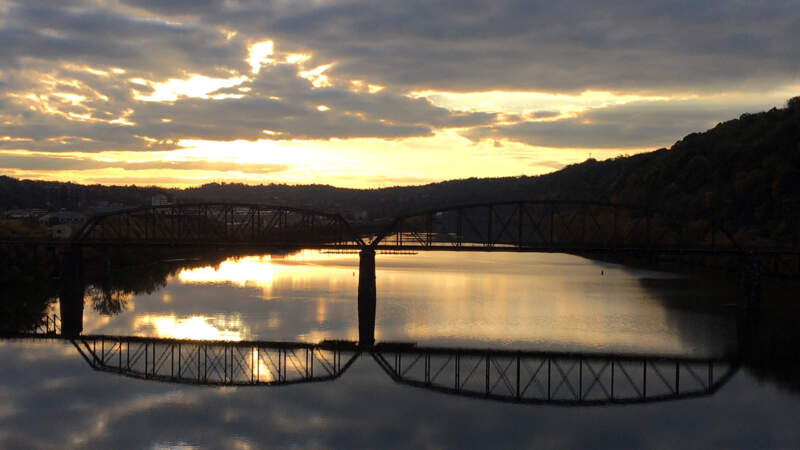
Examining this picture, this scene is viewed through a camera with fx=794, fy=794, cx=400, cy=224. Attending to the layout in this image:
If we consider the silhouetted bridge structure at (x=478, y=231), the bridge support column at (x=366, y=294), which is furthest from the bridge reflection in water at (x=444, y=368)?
the silhouetted bridge structure at (x=478, y=231)

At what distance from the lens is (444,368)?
3791 centimetres

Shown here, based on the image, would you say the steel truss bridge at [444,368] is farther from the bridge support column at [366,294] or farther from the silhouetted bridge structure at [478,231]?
the silhouetted bridge structure at [478,231]

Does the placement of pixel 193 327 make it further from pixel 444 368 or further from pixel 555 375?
pixel 555 375

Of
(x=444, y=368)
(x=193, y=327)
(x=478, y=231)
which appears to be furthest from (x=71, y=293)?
(x=478, y=231)

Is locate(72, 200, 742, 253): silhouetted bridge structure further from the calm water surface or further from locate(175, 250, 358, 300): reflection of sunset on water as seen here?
the calm water surface

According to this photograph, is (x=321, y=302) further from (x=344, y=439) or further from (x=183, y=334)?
(x=344, y=439)

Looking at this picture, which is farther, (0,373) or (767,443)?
(0,373)

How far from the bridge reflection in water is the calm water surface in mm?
817

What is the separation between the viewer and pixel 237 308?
57438mm

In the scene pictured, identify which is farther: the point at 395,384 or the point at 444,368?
the point at 444,368

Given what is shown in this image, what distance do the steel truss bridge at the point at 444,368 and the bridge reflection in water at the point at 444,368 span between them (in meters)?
0.05

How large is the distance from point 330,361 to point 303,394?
6.47 m

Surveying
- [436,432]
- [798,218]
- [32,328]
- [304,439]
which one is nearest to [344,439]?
[304,439]

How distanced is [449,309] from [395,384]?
22.7 metres
